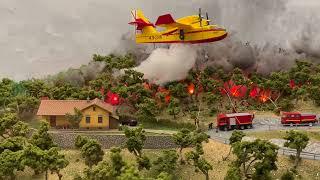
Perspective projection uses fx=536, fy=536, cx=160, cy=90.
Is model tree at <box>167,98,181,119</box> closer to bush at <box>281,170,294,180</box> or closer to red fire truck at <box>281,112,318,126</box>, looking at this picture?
red fire truck at <box>281,112,318,126</box>

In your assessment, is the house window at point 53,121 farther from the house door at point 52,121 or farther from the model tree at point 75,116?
the model tree at point 75,116

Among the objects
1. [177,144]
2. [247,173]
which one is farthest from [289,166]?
[177,144]

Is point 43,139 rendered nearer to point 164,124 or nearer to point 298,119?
point 164,124

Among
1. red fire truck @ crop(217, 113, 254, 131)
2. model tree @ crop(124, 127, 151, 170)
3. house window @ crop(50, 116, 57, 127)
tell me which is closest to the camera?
model tree @ crop(124, 127, 151, 170)

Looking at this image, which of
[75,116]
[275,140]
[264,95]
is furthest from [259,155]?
[264,95]

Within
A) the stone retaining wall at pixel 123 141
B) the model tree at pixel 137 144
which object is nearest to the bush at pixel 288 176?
the stone retaining wall at pixel 123 141

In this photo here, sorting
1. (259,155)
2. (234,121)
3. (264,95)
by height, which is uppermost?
(264,95)

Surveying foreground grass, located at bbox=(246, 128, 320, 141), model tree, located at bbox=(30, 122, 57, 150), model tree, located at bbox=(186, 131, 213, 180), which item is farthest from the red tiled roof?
foreground grass, located at bbox=(246, 128, 320, 141)
